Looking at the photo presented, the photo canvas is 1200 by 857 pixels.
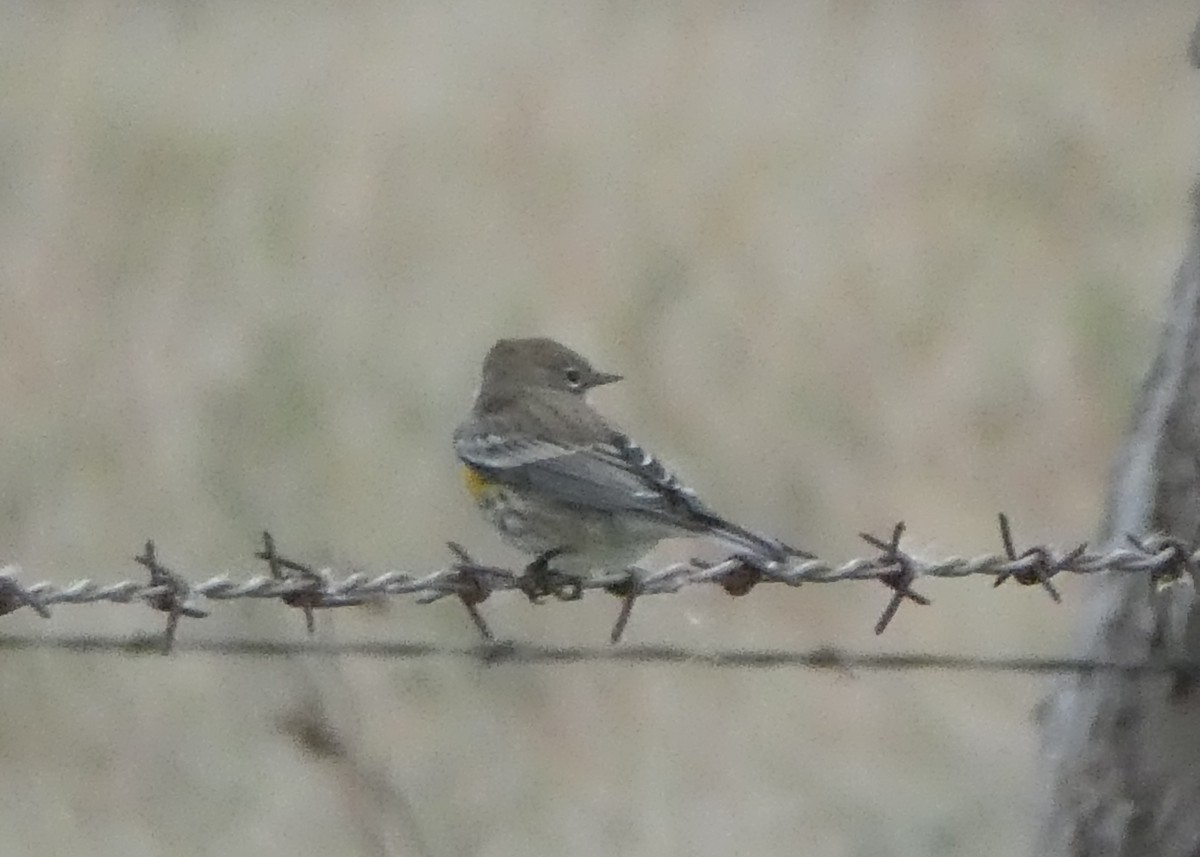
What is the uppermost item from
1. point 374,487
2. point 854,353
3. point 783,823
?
point 854,353

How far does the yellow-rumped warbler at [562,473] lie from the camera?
5.43 metres

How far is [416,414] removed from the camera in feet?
34.2

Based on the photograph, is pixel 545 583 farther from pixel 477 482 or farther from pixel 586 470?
pixel 477 482

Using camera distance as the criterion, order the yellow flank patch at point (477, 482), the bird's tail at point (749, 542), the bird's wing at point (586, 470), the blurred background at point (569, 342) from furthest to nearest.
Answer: the blurred background at point (569, 342) < the yellow flank patch at point (477, 482) < the bird's wing at point (586, 470) < the bird's tail at point (749, 542)

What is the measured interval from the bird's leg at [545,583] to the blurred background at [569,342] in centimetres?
103

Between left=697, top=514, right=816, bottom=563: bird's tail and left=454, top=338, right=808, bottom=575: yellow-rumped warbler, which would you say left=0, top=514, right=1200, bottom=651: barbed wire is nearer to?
left=697, top=514, right=816, bottom=563: bird's tail

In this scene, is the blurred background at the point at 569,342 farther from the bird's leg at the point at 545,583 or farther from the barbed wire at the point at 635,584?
the barbed wire at the point at 635,584

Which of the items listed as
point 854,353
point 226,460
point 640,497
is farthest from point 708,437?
point 640,497

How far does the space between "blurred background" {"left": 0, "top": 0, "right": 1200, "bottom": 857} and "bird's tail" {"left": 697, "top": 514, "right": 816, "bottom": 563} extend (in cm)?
155

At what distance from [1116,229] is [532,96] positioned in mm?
3249

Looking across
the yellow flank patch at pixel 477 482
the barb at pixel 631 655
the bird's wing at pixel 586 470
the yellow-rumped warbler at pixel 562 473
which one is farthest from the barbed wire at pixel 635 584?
the yellow flank patch at pixel 477 482

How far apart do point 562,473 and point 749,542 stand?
115cm

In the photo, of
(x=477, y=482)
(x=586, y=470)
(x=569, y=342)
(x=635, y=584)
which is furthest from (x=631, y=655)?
(x=569, y=342)

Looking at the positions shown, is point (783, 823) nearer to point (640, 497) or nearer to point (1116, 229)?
point (640, 497)
